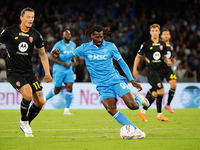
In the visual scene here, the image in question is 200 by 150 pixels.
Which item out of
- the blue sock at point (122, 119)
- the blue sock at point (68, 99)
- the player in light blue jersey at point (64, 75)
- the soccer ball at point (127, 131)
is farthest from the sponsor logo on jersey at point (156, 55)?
the soccer ball at point (127, 131)

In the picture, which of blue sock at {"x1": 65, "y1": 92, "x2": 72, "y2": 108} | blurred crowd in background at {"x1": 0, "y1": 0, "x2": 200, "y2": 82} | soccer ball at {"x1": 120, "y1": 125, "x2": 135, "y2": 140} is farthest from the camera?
blurred crowd in background at {"x1": 0, "y1": 0, "x2": 200, "y2": 82}

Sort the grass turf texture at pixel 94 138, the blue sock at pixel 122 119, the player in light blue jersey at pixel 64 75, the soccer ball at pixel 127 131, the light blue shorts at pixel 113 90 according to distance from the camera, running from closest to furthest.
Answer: the grass turf texture at pixel 94 138, the soccer ball at pixel 127 131, the blue sock at pixel 122 119, the light blue shorts at pixel 113 90, the player in light blue jersey at pixel 64 75

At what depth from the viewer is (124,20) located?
21.3 metres

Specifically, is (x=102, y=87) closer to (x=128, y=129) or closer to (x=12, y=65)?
(x=128, y=129)

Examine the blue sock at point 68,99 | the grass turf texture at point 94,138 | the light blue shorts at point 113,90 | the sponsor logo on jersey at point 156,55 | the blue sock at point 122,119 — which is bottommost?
the blue sock at point 68,99

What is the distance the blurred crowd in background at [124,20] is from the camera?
1936 cm

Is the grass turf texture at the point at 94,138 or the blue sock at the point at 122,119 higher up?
the blue sock at the point at 122,119

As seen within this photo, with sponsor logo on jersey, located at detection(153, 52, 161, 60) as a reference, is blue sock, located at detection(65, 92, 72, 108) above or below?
below

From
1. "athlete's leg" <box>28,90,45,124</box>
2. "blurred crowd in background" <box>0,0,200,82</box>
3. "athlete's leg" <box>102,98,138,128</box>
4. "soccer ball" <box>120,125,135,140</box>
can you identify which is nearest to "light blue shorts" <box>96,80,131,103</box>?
"athlete's leg" <box>102,98,138,128</box>

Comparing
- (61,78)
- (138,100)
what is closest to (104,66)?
(138,100)

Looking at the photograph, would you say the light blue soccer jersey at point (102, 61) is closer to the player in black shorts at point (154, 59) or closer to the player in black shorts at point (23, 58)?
the player in black shorts at point (23, 58)

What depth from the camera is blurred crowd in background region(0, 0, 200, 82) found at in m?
19.4

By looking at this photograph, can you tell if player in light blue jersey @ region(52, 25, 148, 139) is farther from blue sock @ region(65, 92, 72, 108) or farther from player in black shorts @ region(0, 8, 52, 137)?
blue sock @ region(65, 92, 72, 108)

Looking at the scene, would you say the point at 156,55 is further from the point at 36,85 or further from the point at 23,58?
the point at 23,58
